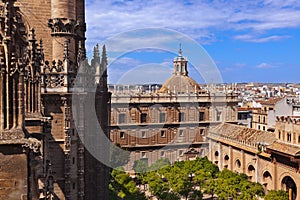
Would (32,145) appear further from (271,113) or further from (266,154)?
(271,113)

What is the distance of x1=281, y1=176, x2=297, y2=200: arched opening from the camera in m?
29.6

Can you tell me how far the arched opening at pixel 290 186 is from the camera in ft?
Result: 97.0

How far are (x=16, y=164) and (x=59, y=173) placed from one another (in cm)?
747

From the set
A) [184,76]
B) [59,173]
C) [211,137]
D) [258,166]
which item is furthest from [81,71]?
[184,76]

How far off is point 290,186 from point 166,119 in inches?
824

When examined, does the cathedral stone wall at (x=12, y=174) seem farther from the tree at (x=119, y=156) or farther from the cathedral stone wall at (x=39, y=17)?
the tree at (x=119, y=156)

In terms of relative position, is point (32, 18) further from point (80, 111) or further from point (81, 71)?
point (80, 111)

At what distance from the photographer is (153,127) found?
159 ft

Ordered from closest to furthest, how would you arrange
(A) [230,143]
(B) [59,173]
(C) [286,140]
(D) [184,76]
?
(B) [59,173] < (C) [286,140] < (A) [230,143] < (D) [184,76]

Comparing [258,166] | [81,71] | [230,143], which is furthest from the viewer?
[230,143]

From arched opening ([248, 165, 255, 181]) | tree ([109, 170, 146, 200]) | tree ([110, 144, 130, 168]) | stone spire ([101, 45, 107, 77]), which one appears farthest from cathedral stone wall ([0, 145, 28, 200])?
arched opening ([248, 165, 255, 181])

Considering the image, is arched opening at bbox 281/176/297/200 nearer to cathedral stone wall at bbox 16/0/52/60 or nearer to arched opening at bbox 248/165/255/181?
arched opening at bbox 248/165/255/181

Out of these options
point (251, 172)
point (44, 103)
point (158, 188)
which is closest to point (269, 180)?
point (251, 172)

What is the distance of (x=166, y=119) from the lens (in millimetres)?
49000
